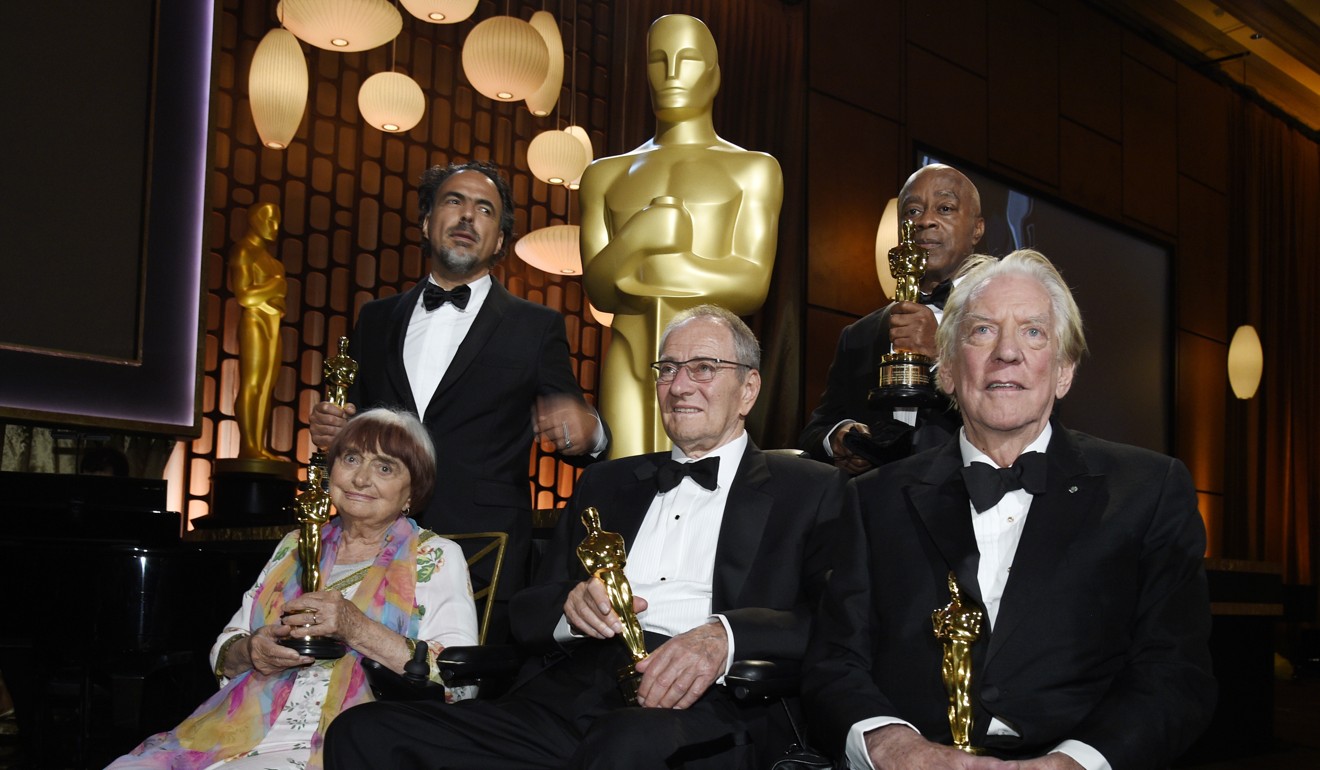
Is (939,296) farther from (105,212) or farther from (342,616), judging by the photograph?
(105,212)

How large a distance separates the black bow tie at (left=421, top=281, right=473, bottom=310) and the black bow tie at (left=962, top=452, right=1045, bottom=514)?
61.4 inches

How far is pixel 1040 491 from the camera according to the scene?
201 cm

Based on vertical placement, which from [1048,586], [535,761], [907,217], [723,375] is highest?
[907,217]

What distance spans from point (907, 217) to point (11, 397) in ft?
11.6

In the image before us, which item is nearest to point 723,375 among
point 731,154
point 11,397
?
point 731,154

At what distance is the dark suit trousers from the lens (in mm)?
2084

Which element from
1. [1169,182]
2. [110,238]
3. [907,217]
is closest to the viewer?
[907,217]

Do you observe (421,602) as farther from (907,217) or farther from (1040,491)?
(907,217)

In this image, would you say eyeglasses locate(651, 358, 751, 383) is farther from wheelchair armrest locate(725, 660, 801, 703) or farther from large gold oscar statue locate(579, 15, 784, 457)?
large gold oscar statue locate(579, 15, 784, 457)

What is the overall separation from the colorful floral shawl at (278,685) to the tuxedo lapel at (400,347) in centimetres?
49

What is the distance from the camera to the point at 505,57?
19.4ft

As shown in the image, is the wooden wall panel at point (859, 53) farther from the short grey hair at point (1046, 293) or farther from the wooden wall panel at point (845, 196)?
the short grey hair at point (1046, 293)

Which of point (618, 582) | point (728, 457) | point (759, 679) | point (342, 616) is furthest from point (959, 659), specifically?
point (342, 616)

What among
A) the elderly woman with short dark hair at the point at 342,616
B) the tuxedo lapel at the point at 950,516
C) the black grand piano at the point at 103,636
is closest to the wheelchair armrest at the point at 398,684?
the elderly woman with short dark hair at the point at 342,616
